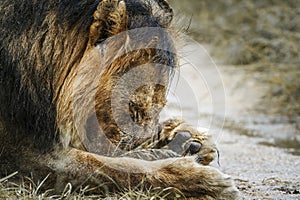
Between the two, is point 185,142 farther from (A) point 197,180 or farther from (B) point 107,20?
(B) point 107,20

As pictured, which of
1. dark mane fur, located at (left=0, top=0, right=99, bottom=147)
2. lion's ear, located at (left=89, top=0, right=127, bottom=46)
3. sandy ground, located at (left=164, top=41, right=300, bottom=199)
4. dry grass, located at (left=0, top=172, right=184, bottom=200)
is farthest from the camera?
sandy ground, located at (left=164, top=41, right=300, bottom=199)

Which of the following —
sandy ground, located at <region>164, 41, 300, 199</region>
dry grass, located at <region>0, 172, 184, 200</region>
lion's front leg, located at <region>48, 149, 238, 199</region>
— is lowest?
sandy ground, located at <region>164, 41, 300, 199</region>

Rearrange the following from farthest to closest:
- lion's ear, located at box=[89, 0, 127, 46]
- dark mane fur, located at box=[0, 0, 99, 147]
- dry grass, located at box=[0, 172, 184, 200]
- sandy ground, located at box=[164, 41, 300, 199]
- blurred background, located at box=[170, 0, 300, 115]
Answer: blurred background, located at box=[170, 0, 300, 115] < sandy ground, located at box=[164, 41, 300, 199] < dark mane fur, located at box=[0, 0, 99, 147] < lion's ear, located at box=[89, 0, 127, 46] < dry grass, located at box=[0, 172, 184, 200]

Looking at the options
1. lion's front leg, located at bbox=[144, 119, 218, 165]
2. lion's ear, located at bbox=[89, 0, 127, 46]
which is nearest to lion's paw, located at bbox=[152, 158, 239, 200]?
lion's front leg, located at bbox=[144, 119, 218, 165]

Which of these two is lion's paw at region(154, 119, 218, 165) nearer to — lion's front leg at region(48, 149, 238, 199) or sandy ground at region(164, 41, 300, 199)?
sandy ground at region(164, 41, 300, 199)

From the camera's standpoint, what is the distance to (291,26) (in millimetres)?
9617

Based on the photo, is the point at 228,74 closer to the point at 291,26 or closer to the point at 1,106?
the point at 291,26

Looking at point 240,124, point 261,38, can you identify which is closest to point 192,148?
point 240,124

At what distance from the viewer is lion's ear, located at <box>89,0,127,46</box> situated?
3668 millimetres

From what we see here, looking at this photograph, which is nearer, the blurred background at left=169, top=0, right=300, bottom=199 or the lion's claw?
the lion's claw

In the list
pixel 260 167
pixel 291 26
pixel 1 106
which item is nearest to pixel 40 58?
pixel 1 106

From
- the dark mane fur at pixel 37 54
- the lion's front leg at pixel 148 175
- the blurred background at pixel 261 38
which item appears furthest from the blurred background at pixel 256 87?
the dark mane fur at pixel 37 54

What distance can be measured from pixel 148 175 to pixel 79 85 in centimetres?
66

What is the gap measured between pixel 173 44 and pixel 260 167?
1.51 meters
